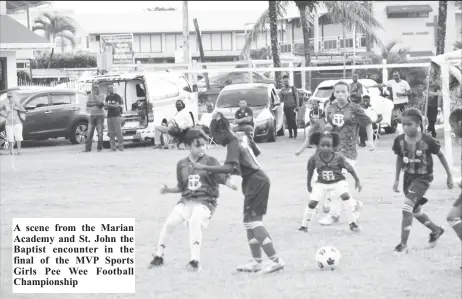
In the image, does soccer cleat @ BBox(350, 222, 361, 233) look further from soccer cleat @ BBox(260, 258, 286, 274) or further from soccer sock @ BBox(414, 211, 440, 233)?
soccer cleat @ BBox(260, 258, 286, 274)

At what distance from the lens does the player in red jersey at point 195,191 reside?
30.0 feet

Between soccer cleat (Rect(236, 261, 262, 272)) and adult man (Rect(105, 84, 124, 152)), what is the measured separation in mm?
15438

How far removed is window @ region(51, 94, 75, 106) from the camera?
2781 cm

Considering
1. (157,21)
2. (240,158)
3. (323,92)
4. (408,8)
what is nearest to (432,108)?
(323,92)

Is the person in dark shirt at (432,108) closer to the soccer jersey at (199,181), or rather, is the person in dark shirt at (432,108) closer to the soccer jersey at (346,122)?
the soccer jersey at (346,122)

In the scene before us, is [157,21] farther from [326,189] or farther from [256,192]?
[256,192]

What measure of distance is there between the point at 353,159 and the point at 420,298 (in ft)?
13.6

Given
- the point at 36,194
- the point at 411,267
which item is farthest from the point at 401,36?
the point at 411,267

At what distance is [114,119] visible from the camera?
2467cm

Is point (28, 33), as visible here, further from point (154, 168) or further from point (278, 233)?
point (278, 233)

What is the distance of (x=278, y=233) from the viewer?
38.0 feet

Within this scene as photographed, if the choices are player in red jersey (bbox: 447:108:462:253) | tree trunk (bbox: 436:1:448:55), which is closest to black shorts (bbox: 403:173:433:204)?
player in red jersey (bbox: 447:108:462:253)

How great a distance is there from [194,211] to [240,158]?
69 centimetres

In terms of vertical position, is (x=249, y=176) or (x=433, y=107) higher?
(x=249, y=176)
